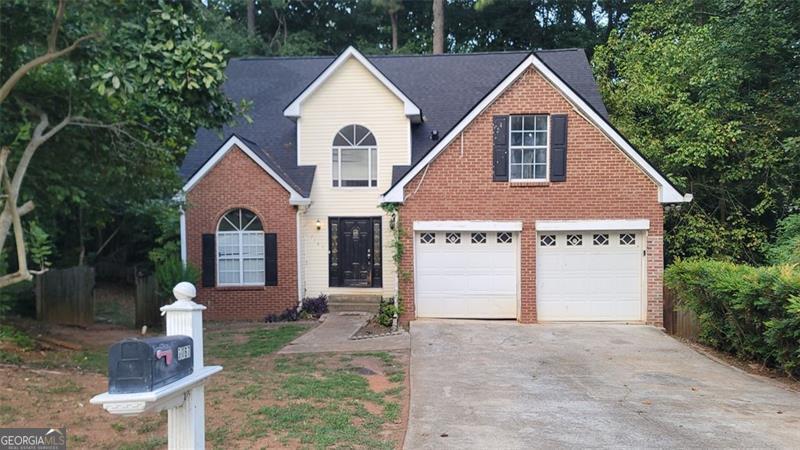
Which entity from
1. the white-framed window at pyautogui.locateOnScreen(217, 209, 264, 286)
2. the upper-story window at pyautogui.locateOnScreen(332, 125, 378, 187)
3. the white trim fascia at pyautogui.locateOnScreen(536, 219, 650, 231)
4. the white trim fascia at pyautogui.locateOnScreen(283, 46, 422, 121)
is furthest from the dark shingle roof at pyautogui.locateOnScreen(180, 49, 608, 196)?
the white trim fascia at pyautogui.locateOnScreen(536, 219, 650, 231)

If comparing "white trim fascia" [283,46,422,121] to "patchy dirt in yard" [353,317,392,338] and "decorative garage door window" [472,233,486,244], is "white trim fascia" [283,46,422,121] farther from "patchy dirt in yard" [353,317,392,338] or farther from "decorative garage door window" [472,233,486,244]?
"patchy dirt in yard" [353,317,392,338]

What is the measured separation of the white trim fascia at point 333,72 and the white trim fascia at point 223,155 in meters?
1.74

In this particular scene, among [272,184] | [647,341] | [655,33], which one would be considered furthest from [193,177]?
[655,33]

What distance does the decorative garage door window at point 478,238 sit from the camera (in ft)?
43.7

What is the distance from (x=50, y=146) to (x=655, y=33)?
772 inches

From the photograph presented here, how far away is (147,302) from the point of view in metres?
13.5

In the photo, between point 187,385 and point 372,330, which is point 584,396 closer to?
point 187,385

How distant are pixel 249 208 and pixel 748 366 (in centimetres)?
1167

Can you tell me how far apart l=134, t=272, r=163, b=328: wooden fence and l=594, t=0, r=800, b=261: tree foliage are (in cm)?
1415

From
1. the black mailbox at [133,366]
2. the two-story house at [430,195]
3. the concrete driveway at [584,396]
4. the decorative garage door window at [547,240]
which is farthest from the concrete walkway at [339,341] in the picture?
the black mailbox at [133,366]

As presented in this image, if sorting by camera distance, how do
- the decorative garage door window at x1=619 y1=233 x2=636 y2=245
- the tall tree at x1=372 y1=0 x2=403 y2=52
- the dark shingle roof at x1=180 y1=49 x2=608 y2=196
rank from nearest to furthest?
the decorative garage door window at x1=619 y1=233 x2=636 y2=245 → the dark shingle roof at x1=180 y1=49 x2=608 y2=196 → the tall tree at x1=372 y1=0 x2=403 y2=52

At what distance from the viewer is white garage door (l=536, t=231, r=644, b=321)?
43.0 ft

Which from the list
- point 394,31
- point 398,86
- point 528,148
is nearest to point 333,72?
point 398,86

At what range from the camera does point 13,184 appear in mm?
6898
